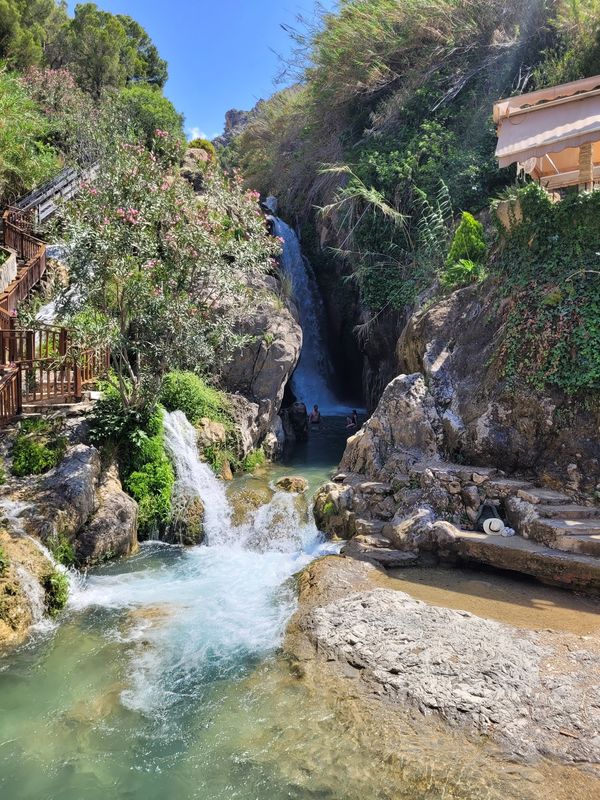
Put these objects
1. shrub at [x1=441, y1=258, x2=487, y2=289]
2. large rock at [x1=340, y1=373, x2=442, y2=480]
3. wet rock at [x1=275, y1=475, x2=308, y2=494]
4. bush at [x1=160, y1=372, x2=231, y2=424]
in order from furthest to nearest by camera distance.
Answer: bush at [x1=160, y1=372, x2=231, y2=424] → shrub at [x1=441, y1=258, x2=487, y2=289] → wet rock at [x1=275, y1=475, x2=308, y2=494] → large rock at [x1=340, y1=373, x2=442, y2=480]

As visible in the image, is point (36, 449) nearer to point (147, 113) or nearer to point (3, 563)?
point (3, 563)

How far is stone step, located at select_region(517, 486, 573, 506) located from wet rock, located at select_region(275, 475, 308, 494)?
5.03 m

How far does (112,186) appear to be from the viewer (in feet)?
32.1

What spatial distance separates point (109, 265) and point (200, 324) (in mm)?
2241

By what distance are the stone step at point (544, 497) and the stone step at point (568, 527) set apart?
0.46m

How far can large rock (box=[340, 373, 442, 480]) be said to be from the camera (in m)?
11.1

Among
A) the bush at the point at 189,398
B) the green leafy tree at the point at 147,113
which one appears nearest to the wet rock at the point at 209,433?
the bush at the point at 189,398

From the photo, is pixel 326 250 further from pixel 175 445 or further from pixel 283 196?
pixel 175 445

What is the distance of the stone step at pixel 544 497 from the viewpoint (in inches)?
358

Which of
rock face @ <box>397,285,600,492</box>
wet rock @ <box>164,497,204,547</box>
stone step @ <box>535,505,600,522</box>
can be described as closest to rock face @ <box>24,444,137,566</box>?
wet rock @ <box>164,497,204,547</box>

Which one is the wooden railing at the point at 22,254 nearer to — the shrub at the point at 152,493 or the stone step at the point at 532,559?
the shrub at the point at 152,493

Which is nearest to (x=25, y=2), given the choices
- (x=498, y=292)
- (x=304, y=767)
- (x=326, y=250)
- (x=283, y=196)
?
(x=283, y=196)

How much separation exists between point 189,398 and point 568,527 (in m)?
9.38

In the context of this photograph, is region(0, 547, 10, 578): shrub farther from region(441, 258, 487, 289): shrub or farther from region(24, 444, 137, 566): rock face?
region(441, 258, 487, 289): shrub
